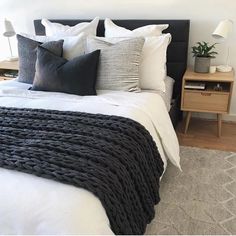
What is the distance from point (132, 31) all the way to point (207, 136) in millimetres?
1242

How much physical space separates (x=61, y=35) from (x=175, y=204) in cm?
Answer: 181

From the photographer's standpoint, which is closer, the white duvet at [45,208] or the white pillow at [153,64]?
the white duvet at [45,208]

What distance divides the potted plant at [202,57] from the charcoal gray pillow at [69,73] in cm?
103

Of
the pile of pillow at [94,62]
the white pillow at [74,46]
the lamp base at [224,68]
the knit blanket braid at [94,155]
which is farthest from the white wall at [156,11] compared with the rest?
the knit blanket braid at [94,155]

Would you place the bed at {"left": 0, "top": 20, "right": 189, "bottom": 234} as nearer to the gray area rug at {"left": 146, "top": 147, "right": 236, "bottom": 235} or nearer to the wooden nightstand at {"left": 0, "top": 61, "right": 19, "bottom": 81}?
the gray area rug at {"left": 146, "top": 147, "right": 236, "bottom": 235}

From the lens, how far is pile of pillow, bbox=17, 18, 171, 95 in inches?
84.2

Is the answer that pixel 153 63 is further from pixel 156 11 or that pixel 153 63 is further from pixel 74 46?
pixel 156 11

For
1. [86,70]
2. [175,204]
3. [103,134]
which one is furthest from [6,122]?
[175,204]

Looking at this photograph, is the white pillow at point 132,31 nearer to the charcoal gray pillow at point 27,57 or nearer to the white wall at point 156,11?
the white wall at point 156,11

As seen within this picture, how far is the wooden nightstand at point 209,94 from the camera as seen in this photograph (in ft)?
8.19

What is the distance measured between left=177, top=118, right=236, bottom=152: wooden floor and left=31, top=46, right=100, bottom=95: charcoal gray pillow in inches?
43.4

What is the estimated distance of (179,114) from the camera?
9.64 feet

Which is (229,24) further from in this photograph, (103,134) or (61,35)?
(103,134)

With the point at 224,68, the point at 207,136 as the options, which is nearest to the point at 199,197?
the point at 207,136
